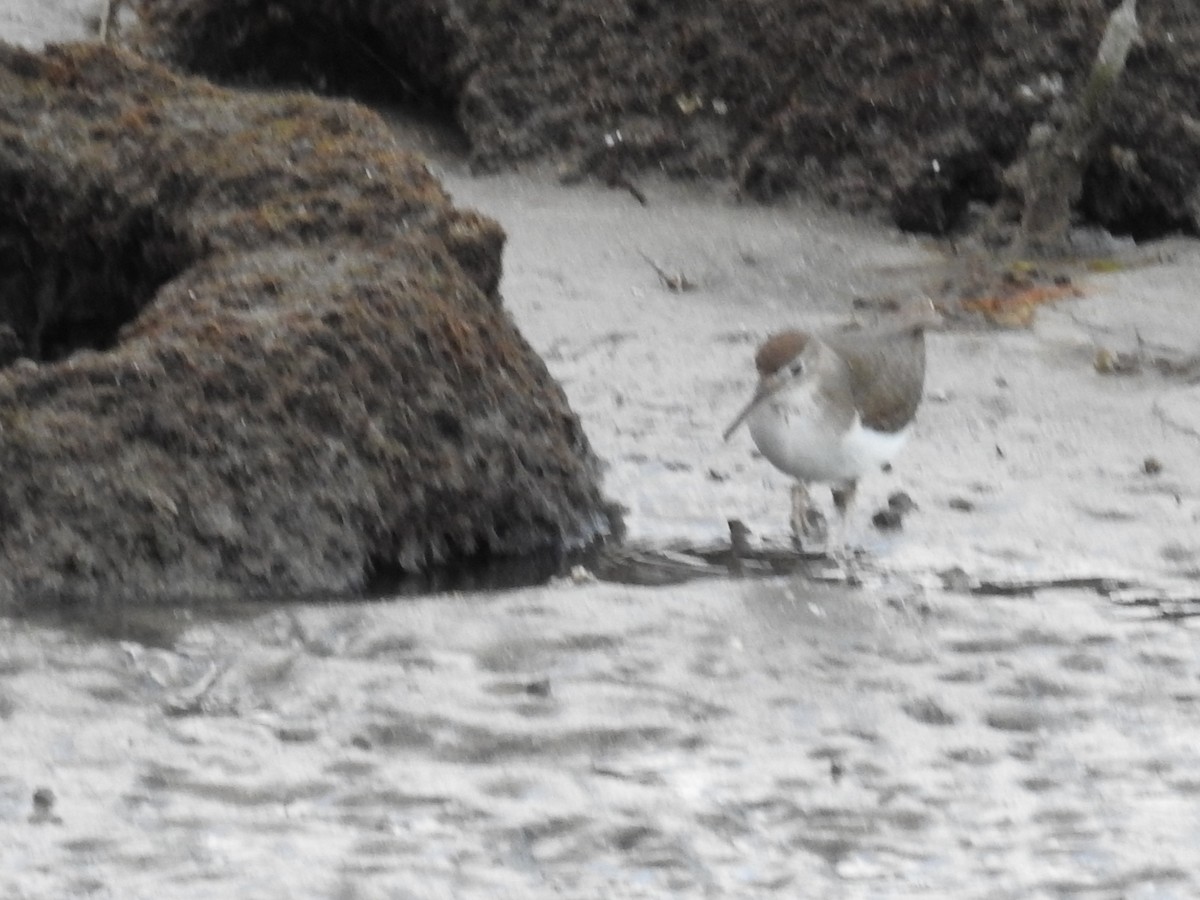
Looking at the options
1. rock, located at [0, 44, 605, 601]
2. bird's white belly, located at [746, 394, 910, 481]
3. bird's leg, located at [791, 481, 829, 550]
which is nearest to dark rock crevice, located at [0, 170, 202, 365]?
rock, located at [0, 44, 605, 601]

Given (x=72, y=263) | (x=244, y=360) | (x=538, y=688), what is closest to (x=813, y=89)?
(x=72, y=263)

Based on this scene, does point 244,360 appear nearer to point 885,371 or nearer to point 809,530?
point 809,530

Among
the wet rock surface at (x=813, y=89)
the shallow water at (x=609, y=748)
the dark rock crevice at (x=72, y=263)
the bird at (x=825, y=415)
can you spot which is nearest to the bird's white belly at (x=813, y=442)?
the bird at (x=825, y=415)

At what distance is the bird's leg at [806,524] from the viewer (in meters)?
6.57

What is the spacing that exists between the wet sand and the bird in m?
0.18

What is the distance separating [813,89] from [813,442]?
3731mm

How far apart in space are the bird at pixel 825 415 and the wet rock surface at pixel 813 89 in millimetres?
2913

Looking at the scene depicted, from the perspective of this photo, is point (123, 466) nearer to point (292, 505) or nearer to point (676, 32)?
point (292, 505)

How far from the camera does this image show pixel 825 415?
6.79 m

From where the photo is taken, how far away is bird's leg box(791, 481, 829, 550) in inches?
259

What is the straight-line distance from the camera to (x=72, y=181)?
23.1ft

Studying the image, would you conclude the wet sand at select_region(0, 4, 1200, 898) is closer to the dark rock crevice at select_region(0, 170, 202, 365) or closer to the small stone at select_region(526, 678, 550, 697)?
the small stone at select_region(526, 678, 550, 697)

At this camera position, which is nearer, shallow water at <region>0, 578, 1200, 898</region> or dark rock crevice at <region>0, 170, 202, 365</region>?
shallow water at <region>0, 578, 1200, 898</region>

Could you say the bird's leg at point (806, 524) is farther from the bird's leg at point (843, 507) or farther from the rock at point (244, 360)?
the rock at point (244, 360)
